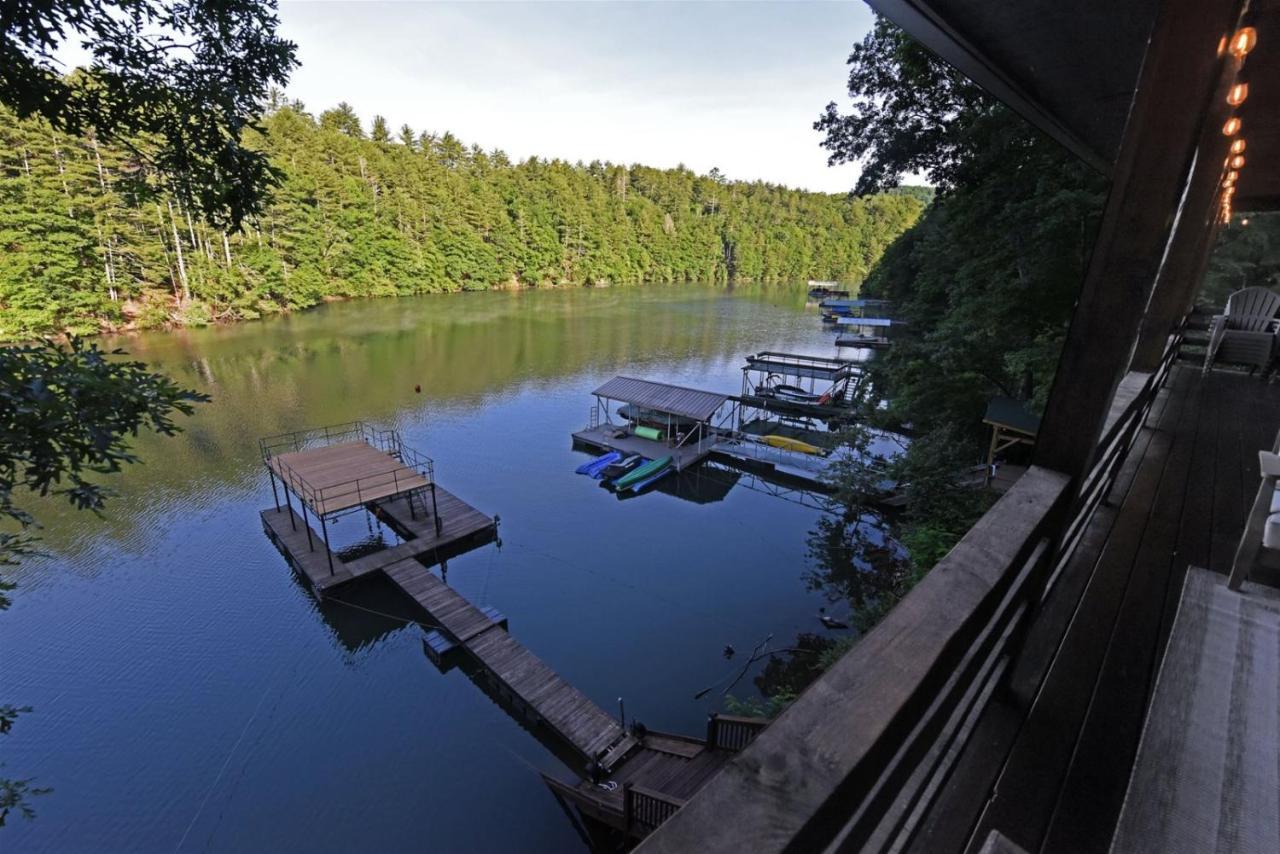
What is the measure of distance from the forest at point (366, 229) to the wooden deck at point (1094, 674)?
4.96 m

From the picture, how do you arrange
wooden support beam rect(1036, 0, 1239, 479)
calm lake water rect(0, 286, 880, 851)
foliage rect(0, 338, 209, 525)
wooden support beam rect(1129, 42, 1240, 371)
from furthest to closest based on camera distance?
calm lake water rect(0, 286, 880, 851), wooden support beam rect(1129, 42, 1240, 371), foliage rect(0, 338, 209, 525), wooden support beam rect(1036, 0, 1239, 479)

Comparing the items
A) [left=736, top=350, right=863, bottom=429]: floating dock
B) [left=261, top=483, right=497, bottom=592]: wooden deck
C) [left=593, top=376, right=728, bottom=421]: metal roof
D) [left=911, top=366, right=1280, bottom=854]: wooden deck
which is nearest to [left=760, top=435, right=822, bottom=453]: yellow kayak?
[left=593, top=376, right=728, bottom=421]: metal roof

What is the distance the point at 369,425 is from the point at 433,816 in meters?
14.3

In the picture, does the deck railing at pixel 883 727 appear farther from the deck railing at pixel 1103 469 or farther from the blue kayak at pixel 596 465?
the blue kayak at pixel 596 465

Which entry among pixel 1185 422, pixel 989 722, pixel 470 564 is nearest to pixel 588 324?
pixel 470 564

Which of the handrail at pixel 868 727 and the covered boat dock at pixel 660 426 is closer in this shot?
the handrail at pixel 868 727

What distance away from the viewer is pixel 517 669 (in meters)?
8.50

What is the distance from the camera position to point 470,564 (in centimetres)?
1204

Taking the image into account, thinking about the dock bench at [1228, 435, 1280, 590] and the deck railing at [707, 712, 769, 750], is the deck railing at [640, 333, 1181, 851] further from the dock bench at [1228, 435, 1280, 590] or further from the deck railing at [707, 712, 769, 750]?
the deck railing at [707, 712, 769, 750]

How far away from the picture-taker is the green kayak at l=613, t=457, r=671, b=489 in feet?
50.3

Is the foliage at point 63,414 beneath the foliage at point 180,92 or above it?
beneath

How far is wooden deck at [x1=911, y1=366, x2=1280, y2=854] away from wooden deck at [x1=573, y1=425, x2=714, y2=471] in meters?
13.3

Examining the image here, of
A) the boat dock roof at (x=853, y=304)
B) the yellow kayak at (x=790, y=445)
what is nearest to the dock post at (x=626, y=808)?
the yellow kayak at (x=790, y=445)

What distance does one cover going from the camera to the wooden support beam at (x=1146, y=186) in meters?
1.30
